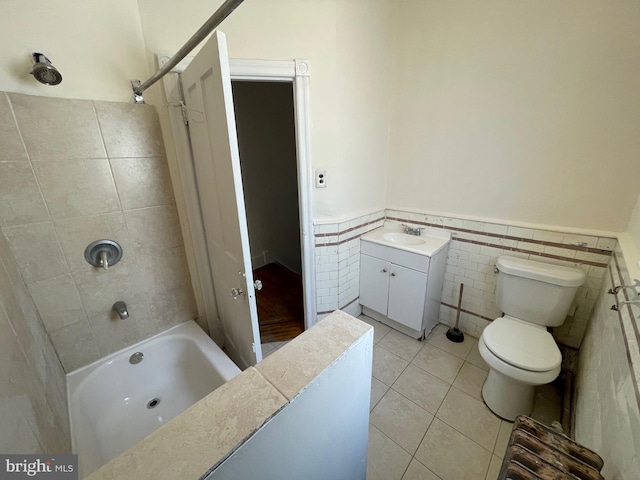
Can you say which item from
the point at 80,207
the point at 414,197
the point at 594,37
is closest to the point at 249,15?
the point at 80,207

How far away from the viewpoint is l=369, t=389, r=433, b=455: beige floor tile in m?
1.34

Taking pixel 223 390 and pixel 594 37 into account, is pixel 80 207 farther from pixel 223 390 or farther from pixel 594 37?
A: pixel 594 37

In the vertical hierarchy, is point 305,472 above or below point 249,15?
below

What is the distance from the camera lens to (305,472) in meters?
0.64

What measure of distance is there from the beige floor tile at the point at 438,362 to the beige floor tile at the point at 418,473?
59 centimetres

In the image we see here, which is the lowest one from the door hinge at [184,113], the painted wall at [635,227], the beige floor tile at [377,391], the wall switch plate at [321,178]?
the beige floor tile at [377,391]

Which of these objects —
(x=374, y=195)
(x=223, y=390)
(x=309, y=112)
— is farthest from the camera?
(x=374, y=195)

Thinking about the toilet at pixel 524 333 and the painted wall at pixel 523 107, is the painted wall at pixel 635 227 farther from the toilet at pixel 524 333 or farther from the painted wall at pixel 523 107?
the toilet at pixel 524 333

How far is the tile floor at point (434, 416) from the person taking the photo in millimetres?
1217

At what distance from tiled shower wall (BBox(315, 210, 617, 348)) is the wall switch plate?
0.30 metres

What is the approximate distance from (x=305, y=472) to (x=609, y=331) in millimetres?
1366

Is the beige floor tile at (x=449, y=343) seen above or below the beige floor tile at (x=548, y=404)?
above

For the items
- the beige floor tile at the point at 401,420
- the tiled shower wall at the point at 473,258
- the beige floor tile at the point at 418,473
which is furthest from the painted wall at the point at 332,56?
the beige floor tile at the point at 418,473

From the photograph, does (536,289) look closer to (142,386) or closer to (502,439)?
(502,439)
